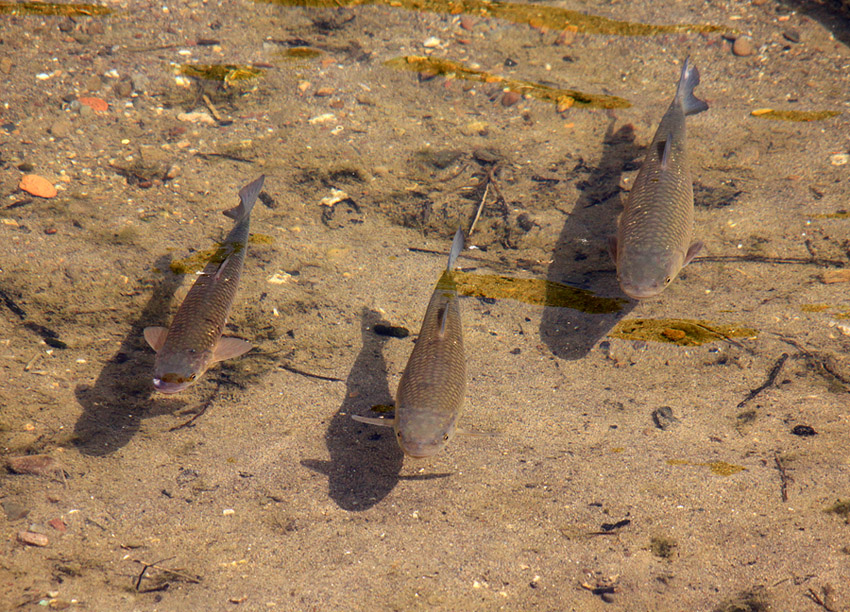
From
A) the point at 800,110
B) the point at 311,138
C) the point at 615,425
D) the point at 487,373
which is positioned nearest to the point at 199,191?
the point at 311,138

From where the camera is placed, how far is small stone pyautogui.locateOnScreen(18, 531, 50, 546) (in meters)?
3.39

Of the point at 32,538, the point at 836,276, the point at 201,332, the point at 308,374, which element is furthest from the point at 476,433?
the point at 836,276

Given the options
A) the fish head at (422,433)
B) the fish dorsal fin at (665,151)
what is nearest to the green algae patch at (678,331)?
the fish dorsal fin at (665,151)

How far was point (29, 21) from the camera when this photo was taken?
7.38m

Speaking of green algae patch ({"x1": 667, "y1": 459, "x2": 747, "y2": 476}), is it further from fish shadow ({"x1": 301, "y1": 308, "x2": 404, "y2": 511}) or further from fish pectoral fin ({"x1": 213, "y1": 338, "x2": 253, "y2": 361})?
fish pectoral fin ({"x1": 213, "y1": 338, "x2": 253, "y2": 361})

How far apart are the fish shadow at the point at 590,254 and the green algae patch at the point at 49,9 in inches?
272

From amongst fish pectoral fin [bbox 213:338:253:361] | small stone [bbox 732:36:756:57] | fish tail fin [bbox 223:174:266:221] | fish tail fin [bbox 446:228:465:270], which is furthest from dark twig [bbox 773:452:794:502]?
small stone [bbox 732:36:756:57]

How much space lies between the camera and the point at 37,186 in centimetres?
573

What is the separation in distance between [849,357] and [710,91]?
168 inches

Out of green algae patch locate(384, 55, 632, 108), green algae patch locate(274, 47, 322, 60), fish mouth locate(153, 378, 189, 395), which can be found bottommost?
fish mouth locate(153, 378, 189, 395)

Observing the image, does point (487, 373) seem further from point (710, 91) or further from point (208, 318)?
point (710, 91)

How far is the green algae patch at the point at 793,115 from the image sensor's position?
6922mm

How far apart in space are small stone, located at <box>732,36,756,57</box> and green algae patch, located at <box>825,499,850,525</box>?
642cm

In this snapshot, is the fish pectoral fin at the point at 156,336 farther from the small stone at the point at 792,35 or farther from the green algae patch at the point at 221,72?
the small stone at the point at 792,35
